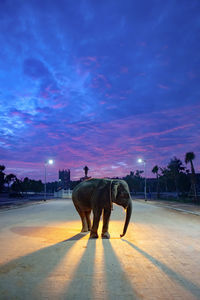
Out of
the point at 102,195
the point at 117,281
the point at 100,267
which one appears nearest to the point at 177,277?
the point at 117,281

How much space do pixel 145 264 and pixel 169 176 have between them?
5960 centimetres

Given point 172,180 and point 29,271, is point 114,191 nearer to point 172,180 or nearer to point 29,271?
point 29,271

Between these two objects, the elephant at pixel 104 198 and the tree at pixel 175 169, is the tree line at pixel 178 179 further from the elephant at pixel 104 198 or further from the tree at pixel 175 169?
the elephant at pixel 104 198

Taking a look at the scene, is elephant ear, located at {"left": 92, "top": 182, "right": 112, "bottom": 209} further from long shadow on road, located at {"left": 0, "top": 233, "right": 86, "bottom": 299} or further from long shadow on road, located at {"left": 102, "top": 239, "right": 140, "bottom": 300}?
long shadow on road, located at {"left": 102, "top": 239, "right": 140, "bottom": 300}

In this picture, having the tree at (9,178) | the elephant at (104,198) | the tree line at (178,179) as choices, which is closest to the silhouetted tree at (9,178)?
the tree at (9,178)

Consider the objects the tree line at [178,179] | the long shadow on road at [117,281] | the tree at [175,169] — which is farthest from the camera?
the tree at [175,169]

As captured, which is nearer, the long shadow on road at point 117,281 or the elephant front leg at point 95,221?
the long shadow on road at point 117,281

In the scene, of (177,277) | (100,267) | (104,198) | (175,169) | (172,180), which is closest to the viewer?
(177,277)

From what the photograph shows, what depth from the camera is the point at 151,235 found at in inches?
376

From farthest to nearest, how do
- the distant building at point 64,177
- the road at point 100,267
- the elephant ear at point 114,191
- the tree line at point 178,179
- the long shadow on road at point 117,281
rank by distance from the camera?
the distant building at point 64,177 < the tree line at point 178,179 < the elephant ear at point 114,191 < the road at point 100,267 < the long shadow on road at point 117,281

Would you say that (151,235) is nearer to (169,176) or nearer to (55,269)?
(55,269)

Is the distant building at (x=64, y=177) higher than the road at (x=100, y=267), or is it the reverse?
the distant building at (x=64, y=177)

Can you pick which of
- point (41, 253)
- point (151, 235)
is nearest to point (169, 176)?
point (151, 235)

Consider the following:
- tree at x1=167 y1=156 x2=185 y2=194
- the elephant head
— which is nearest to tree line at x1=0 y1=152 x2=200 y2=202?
tree at x1=167 y1=156 x2=185 y2=194
